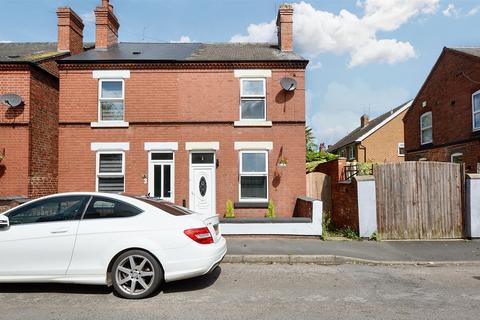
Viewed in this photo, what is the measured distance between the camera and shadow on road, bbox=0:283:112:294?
5422mm

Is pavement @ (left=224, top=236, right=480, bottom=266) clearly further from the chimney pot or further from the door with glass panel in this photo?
the chimney pot

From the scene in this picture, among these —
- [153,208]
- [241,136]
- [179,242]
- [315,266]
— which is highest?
[241,136]

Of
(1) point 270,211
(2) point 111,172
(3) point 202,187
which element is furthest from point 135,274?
(2) point 111,172

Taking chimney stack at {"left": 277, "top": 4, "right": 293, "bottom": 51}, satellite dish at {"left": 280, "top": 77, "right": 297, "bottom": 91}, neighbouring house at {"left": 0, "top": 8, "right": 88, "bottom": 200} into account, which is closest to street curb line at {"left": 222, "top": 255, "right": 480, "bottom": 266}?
satellite dish at {"left": 280, "top": 77, "right": 297, "bottom": 91}

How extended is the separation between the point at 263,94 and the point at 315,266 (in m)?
7.30

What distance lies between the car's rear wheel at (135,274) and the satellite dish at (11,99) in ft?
31.4

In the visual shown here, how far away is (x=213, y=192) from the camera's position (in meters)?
12.7

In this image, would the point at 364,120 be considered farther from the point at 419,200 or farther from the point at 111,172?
the point at 111,172

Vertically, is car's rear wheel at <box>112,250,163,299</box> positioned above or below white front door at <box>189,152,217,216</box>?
below

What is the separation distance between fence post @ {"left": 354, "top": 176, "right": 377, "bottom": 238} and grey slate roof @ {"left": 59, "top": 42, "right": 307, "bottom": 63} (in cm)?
546

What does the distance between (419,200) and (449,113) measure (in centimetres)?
986

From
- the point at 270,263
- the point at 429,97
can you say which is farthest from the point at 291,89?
the point at 429,97

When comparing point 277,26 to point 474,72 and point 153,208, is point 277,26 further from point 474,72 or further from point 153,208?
point 153,208

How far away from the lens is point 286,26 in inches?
557
